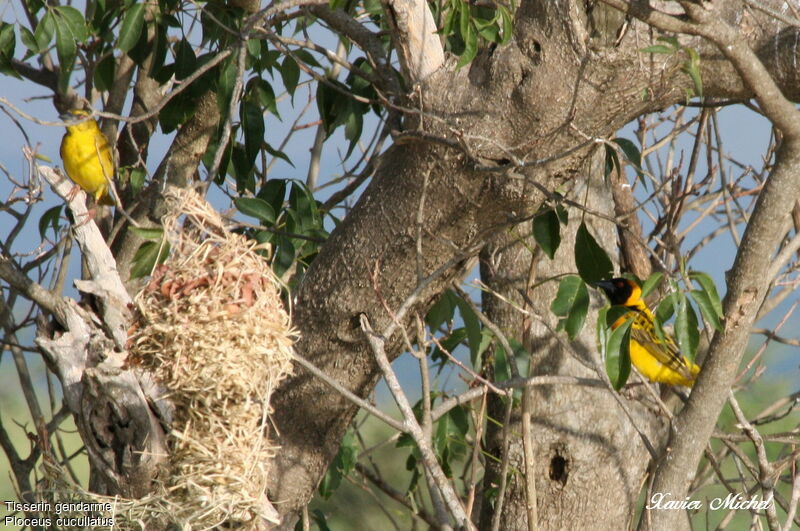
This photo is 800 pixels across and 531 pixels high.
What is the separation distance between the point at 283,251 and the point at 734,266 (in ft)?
4.02

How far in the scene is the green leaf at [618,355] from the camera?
1806 millimetres

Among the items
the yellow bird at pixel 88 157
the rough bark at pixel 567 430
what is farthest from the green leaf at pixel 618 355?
the yellow bird at pixel 88 157

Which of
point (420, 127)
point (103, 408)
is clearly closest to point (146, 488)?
point (103, 408)

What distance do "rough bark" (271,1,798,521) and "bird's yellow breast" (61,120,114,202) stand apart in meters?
1.59

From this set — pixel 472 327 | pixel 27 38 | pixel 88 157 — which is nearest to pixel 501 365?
pixel 472 327

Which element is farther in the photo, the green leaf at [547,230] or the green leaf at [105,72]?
the green leaf at [105,72]

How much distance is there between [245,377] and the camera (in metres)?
1.72

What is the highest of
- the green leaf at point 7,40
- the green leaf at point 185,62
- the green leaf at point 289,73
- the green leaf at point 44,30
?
the green leaf at point 7,40

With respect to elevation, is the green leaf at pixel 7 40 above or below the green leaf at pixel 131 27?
above

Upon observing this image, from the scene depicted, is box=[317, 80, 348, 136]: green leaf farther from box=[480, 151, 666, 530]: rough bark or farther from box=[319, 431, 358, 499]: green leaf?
box=[319, 431, 358, 499]: green leaf

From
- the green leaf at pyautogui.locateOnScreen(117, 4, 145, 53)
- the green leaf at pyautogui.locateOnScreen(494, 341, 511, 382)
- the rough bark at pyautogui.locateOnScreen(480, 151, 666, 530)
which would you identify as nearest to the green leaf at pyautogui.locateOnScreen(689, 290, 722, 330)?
the green leaf at pyautogui.locateOnScreen(494, 341, 511, 382)

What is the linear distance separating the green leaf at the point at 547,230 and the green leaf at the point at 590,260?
0.06 meters

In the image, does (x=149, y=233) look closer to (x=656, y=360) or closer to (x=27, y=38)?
(x=27, y=38)

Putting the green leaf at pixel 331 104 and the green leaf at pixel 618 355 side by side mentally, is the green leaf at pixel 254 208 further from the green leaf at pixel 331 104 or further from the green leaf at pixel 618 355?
the green leaf at pixel 618 355
